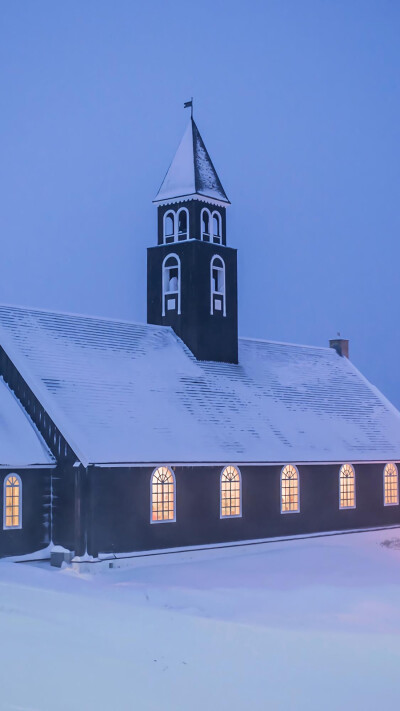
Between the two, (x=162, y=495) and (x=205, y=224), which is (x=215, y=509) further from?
(x=205, y=224)

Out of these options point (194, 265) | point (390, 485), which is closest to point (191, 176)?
point (194, 265)

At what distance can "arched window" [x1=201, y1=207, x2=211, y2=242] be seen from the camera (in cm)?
3934

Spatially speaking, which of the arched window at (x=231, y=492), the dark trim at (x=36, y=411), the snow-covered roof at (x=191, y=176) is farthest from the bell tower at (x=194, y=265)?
the dark trim at (x=36, y=411)

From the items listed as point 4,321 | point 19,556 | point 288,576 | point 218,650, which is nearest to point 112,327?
point 4,321

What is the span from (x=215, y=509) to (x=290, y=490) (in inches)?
175

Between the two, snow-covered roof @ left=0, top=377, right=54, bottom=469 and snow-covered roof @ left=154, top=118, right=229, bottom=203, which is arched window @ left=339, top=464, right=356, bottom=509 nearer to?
snow-covered roof @ left=154, top=118, right=229, bottom=203

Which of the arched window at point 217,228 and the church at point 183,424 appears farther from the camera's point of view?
the arched window at point 217,228

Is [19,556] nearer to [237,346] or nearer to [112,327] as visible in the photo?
[112,327]

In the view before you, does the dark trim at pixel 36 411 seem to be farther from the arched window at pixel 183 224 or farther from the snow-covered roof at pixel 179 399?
the arched window at pixel 183 224

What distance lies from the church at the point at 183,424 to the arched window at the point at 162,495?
46 mm

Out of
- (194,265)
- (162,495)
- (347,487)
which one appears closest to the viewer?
(162,495)

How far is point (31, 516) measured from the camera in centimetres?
2980

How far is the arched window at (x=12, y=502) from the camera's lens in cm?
2906

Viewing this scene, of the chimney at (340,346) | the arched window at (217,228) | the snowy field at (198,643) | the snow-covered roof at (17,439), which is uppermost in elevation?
the arched window at (217,228)
